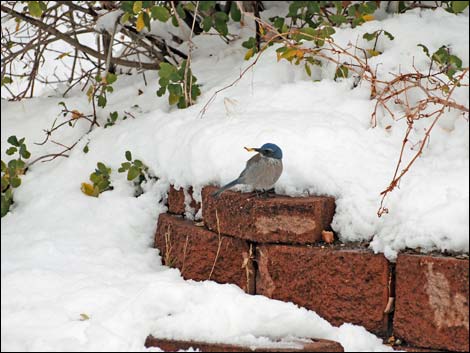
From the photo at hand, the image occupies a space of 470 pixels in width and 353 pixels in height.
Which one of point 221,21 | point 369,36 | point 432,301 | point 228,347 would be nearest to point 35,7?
point 221,21

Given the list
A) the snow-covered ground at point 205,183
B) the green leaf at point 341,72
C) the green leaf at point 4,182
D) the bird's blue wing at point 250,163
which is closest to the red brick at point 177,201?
the snow-covered ground at point 205,183

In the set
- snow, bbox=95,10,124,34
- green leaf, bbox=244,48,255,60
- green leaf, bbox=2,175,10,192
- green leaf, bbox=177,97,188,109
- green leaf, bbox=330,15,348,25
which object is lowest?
green leaf, bbox=2,175,10,192

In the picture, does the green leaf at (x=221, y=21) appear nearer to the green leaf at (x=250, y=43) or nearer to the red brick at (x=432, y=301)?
the green leaf at (x=250, y=43)

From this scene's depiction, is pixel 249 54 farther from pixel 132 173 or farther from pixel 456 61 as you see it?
pixel 456 61

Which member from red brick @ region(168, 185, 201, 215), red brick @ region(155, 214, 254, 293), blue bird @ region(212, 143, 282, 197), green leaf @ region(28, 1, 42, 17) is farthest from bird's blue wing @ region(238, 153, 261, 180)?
green leaf @ region(28, 1, 42, 17)

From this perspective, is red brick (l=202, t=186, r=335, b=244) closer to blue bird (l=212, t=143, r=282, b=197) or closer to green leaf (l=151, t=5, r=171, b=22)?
blue bird (l=212, t=143, r=282, b=197)

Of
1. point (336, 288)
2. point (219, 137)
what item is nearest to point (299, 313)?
point (336, 288)

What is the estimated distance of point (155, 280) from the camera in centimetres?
303

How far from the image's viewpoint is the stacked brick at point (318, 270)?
2.60 m

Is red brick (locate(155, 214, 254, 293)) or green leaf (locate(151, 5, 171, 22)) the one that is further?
green leaf (locate(151, 5, 171, 22))

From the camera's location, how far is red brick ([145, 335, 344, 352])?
8.07ft

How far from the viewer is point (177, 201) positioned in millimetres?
3447

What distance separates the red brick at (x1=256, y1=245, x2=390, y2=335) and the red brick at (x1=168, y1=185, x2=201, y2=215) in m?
0.56

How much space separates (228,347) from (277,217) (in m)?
0.62
